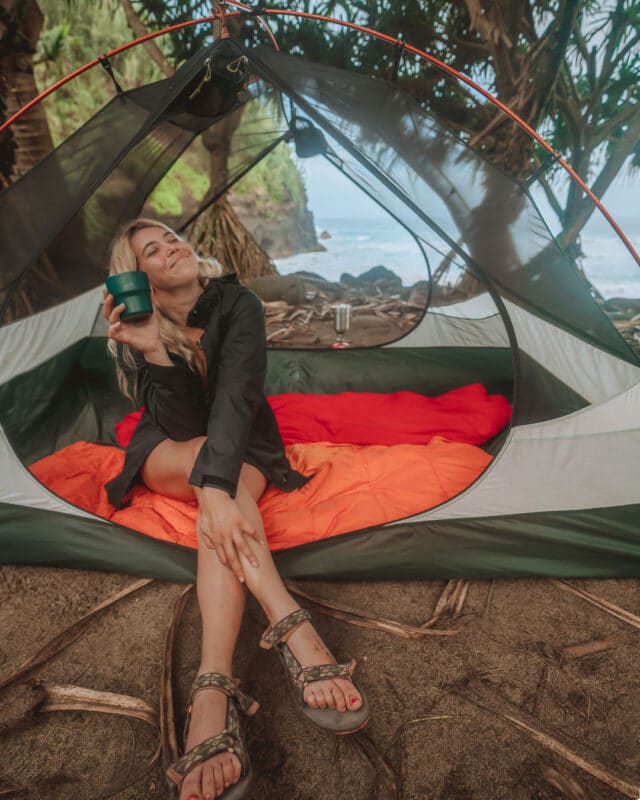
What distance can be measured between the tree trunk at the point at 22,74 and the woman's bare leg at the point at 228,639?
2.32 metres

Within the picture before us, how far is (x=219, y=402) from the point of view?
1.17 meters

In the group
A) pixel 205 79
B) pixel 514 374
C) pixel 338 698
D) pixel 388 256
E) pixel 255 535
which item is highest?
pixel 205 79

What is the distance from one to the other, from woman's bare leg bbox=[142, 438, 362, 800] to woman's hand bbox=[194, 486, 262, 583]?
0.02m

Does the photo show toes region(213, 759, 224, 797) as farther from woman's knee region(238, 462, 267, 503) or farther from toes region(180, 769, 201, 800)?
woman's knee region(238, 462, 267, 503)

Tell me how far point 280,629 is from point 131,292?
0.79 meters

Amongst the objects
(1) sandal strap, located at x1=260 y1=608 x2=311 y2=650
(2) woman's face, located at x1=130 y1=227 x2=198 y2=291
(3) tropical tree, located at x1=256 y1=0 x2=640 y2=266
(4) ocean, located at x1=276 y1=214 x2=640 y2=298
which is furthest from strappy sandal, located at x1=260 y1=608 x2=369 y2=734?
(3) tropical tree, located at x1=256 y1=0 x2=640 y2=266

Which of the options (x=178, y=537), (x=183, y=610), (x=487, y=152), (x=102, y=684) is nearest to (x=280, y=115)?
(x=487, y=152)

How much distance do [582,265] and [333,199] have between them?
4.25 metres

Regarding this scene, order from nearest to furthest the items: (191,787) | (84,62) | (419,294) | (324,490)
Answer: (191,787), (324,490), (419,294), (84,62)

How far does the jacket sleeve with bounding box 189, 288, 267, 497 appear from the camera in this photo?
1075mm

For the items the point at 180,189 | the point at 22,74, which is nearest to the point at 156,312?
the point at 22,74

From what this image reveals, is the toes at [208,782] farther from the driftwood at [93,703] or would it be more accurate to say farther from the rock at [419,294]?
the rock at [419,294]

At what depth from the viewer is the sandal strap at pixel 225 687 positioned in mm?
905

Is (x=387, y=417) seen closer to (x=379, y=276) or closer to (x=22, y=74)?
(x=22, y=74)
